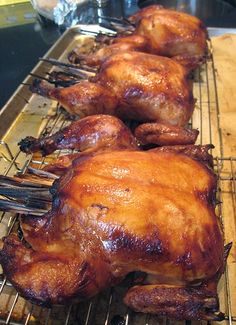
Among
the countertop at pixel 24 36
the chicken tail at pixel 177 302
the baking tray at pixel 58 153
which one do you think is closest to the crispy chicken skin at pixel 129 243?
the chicken tail at pixel 177 302

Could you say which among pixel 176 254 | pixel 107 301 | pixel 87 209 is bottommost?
pixel 107 301

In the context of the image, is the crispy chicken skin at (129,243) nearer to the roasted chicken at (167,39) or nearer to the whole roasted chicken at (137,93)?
the whole roasted chicken at (137,93)

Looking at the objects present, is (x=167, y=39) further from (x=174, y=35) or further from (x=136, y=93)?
(x=136, y=93)

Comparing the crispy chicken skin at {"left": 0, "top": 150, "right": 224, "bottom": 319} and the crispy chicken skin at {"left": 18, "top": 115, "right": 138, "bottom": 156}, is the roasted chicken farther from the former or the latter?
the crispy chicken skin at {"left": 0, "top": 150, "right": 224, "bottom": 319}

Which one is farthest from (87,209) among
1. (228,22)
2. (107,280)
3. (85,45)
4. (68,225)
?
(228,22)

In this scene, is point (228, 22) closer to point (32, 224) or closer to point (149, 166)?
point (149, 166)

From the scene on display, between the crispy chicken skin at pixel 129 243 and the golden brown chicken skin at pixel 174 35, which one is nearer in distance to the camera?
the crispy chicken skin at pixel 129 243

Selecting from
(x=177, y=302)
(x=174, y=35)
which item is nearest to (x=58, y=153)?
(x=177, y=302)
